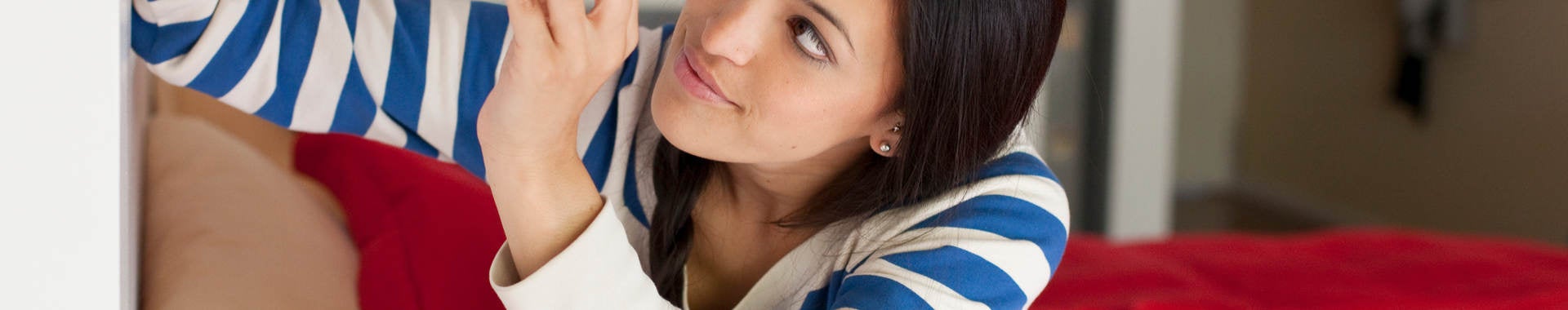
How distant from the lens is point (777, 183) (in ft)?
3.01

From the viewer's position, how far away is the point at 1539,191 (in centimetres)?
253

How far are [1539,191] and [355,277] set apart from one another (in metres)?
2.33

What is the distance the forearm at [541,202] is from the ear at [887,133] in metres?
0.21

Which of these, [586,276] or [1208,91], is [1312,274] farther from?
[1208,91]

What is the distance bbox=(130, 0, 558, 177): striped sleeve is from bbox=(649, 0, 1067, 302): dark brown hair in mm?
252

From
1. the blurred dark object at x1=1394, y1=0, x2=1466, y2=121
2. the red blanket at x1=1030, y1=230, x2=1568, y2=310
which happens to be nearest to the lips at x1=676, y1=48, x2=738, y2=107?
the red blanket at x1=1030, y1=230, x2=1568, y2=310

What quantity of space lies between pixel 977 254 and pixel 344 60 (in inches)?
15.8

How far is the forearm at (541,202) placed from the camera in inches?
24.7

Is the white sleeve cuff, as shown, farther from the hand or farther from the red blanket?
the red blanket

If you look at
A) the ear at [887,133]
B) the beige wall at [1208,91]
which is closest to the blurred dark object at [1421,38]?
the beige wall at [1208,91]

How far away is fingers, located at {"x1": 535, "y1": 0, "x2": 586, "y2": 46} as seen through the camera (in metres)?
0.54

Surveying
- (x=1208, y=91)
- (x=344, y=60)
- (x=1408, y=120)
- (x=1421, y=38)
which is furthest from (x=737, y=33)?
(x=1208, y=91)
